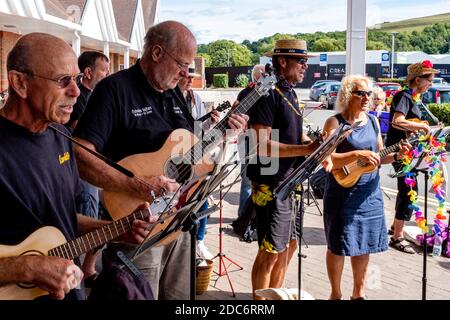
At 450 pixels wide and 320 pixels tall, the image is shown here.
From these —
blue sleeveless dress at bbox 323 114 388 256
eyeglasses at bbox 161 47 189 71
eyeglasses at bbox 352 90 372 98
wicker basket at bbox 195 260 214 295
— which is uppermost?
eyeglasses at bbox 161 47 189 71

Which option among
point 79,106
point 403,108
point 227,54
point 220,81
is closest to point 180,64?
point 79,106

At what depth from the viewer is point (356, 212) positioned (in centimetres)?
431

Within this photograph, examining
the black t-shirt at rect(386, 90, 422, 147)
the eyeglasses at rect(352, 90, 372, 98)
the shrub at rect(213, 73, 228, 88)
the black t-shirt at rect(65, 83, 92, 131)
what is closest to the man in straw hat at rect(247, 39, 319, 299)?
the eyeglasses at rect(352, 90, 372, 98)

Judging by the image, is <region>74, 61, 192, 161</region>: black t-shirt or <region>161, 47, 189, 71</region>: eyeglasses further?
<region>161, 47, 189, 71</region>: eyeglasses

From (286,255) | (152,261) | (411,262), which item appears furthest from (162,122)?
(411,262)

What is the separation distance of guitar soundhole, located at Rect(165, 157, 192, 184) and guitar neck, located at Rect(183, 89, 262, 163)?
0.05 metres

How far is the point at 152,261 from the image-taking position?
3014 mm

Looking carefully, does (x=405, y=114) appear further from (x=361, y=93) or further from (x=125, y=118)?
(x=125, y=118)

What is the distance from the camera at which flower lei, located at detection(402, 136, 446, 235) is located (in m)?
5.41

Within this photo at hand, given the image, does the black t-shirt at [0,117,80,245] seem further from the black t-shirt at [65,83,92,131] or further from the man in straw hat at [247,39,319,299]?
the black t-shirt at [65,83,92,131]

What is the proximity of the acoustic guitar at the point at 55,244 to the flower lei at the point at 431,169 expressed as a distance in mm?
3433

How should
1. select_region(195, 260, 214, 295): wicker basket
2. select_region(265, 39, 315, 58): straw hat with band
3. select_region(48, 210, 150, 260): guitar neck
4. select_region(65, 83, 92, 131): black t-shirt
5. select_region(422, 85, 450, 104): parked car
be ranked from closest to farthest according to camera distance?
select_region(48, 210, 150, 260): guitar neck
select_region(265, 39, 315, 58): straw hat with band
select_region(195, 260, 214, 295): wicker basket
select_region(65, 83, 92, 131): black t-shirt
select_region(422, 85, 450, 104): parked car

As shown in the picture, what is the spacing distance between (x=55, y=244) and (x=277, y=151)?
216 centimetres

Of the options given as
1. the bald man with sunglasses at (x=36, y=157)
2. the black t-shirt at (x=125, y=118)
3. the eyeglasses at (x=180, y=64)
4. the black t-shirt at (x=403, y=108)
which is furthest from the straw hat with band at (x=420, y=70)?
the bald man with sunglasses at (x=36, y=157)
